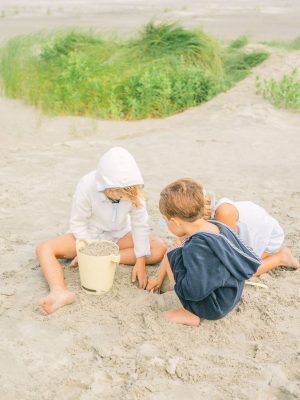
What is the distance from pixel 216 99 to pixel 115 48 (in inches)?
94.7

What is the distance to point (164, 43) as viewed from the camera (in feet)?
25.8

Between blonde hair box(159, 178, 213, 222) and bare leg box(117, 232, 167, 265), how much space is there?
2.41ft

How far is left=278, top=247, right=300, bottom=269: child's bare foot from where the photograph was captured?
103 inches

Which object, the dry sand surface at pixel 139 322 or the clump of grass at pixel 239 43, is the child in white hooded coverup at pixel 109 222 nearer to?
the dry sand surface at pixel 139 322

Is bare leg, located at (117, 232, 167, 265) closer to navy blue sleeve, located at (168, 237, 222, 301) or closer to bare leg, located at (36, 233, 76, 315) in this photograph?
bare leg, located at (36, 233, 76, 315)

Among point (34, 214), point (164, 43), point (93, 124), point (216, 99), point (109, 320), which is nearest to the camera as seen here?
point (109, 320)

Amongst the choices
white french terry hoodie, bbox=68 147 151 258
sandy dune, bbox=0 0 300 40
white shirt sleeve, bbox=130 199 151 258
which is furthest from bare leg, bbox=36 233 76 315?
sandy dune, bbox=0 0 300 40

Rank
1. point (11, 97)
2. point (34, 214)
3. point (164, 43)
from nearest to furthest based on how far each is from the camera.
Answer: point (34, 214), point (11, 97), point (164, 43)

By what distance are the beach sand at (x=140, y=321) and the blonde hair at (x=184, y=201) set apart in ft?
1.81

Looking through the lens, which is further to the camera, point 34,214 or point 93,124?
point 93,124

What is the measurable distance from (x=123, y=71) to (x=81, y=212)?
5.11 metres

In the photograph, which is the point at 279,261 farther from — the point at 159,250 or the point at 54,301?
the point at 54,301

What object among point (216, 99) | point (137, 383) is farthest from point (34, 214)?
point (216, 99)

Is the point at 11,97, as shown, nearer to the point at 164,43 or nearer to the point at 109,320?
the point at 164,43
